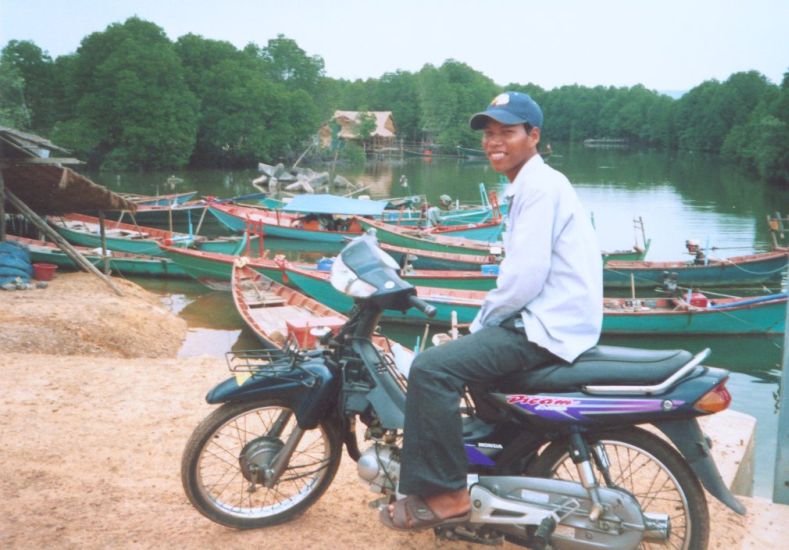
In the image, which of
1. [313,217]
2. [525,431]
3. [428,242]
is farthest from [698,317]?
[313,217]

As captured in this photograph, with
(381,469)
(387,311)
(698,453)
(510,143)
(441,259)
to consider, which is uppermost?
(510,143)

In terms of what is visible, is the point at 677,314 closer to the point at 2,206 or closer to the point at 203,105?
the point at 2,206

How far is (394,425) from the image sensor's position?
2.77 metres

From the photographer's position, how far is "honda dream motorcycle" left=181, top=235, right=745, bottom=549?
2564mm

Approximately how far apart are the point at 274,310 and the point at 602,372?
34.0 feet

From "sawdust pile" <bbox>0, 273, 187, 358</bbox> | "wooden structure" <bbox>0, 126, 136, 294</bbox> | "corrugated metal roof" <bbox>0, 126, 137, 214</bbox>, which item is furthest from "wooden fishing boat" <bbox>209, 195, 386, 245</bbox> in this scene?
"sawdust pile" <bbox>0, 273, 187, 358</bbox>

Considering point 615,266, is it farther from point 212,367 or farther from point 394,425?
point 394,425

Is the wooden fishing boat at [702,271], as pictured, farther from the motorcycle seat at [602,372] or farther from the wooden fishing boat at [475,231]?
→ the motorcycle seat at [602,372]

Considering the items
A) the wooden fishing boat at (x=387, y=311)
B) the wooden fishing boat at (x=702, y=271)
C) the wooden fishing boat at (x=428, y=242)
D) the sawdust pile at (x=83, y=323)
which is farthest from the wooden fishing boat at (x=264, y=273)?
the wooden fishing boat at (x=702, y=271)

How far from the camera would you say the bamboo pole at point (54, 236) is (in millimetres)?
12367

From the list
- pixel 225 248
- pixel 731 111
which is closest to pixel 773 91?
pixel 731 111

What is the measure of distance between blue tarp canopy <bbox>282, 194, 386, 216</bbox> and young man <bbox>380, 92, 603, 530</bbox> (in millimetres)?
20480

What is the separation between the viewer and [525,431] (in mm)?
2736

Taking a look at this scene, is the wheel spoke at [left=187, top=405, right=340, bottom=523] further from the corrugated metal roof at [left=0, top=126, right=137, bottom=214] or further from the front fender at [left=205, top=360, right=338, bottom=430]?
the corrugated metal roof at [left=0, top=126, right=137, bottom=214]
